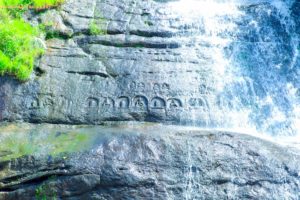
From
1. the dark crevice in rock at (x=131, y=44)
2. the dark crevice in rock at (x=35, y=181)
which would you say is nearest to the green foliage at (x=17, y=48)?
the dark crevice in rock at (x=131, y=44)

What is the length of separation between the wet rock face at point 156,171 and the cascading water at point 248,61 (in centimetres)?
104

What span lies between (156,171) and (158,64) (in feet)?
7.60

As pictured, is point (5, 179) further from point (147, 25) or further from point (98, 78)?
point (147, 25)

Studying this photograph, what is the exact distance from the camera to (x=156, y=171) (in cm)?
565

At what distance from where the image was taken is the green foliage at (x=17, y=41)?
7103mm

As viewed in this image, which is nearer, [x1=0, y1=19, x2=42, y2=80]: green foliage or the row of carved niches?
A: the row of carved niches

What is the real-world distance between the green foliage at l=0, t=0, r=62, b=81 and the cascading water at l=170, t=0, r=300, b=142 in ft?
8.21

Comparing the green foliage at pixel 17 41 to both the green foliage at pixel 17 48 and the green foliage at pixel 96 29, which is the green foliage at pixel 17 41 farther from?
the green foliage at pixel 96 29

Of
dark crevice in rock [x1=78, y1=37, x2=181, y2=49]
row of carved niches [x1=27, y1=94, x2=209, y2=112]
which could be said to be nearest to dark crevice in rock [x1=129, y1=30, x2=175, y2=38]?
dark crevice in rock [x1=78, y1=37, x2=181, y2=49]

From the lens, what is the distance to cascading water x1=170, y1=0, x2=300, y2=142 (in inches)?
276

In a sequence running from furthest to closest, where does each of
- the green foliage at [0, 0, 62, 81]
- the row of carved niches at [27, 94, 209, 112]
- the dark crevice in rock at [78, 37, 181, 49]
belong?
the dark crevice in rock at [78, 37, 181, 49]
the green foliage at [0, 0, 62, 81]
the row of carved niches at [27, 94, 209, 112]

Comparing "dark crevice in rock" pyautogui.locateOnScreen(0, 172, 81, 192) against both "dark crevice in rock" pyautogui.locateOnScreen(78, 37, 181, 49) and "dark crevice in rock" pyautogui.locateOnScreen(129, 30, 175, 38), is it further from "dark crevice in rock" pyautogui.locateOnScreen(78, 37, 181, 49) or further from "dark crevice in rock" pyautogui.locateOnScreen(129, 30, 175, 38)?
"dark crevice in rock" pyautogui.locateOnScreen(129, 30, 175, 38)

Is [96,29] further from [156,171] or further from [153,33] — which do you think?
[156,171]

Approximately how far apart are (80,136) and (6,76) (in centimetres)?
180
